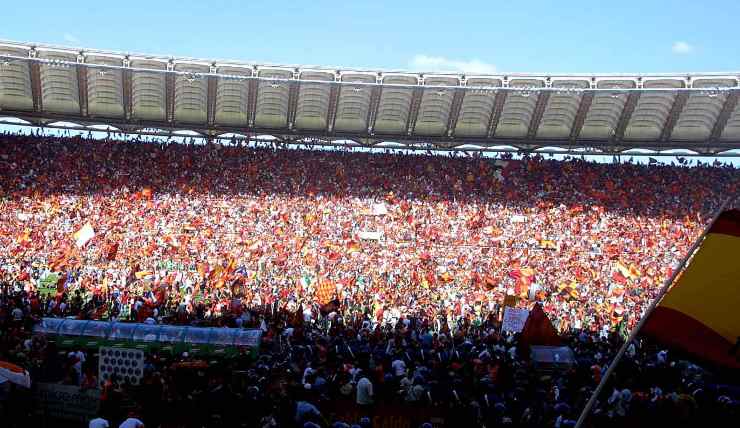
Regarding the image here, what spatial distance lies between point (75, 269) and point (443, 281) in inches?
549

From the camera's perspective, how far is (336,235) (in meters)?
33.8

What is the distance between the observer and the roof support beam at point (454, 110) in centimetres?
3859

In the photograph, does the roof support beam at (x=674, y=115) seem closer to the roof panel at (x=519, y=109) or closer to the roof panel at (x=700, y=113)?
the roof panel at (x=700, y=113)

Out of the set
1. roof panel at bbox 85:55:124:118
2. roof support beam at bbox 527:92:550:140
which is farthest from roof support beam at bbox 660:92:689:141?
roof panel at bbox 85:55:124:118

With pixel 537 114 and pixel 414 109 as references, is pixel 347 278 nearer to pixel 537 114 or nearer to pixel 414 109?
pixel 414 109

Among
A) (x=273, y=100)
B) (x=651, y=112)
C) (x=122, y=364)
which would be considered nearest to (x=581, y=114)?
(x=651, y=112)

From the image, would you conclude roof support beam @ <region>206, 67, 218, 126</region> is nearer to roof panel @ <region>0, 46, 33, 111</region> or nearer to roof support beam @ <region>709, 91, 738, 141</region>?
roof panel @ <region>0, 46, 33, 111</region>

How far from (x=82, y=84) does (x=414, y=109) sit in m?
16.6

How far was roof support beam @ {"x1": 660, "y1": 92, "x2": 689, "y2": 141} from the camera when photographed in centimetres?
3791

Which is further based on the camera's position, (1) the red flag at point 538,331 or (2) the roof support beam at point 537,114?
(2) the roof support beam at point 537,114

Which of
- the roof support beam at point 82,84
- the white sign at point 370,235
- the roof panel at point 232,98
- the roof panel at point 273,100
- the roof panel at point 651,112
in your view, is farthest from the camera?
the roof panel at point 273,100

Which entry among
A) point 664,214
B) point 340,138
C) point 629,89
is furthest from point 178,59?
point 664,214

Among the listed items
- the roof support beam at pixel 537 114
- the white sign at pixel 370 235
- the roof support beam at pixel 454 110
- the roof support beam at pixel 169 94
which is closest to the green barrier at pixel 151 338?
the white sign at pixel 370 235

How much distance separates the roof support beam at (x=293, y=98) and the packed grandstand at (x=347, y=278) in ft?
0.52
